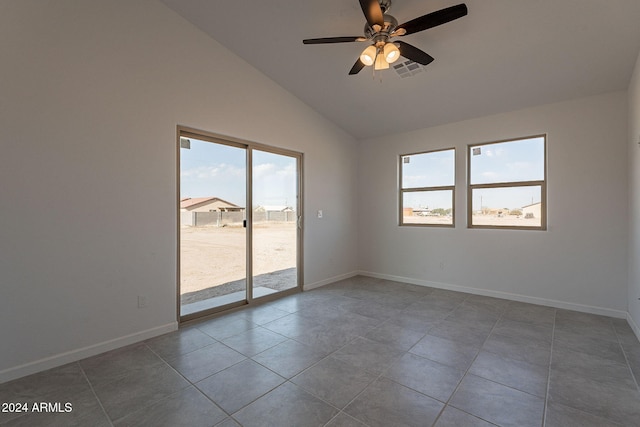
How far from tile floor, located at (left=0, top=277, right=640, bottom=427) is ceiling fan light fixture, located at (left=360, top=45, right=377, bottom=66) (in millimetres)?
2706

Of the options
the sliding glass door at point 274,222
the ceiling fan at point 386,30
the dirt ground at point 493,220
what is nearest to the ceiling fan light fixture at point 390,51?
the ceiling fan at point 386,30

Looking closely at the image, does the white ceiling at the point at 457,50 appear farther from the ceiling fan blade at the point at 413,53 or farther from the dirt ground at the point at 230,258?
the dirt ground at the point at 230,258

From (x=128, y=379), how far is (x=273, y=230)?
8.02ft

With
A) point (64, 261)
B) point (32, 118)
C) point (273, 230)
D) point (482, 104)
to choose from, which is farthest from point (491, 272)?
point (32, 118)

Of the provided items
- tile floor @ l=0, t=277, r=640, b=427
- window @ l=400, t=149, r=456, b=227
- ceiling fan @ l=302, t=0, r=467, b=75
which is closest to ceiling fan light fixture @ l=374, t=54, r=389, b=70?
ceiling fan @ l=302, t=0, r=467, b=75

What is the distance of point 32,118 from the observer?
2.32 meters

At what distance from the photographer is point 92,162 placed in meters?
2.61

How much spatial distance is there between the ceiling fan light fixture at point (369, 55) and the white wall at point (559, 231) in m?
2.51

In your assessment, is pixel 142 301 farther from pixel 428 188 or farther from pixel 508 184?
pixel 508 184

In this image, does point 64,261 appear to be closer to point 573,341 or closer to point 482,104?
point 573,341

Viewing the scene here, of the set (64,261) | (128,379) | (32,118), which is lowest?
(128,379)

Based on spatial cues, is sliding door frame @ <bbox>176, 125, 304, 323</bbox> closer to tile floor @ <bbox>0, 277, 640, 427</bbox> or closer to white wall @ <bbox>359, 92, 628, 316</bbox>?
tile floor @ <bbox>0, 277, 640, 427</bbox>

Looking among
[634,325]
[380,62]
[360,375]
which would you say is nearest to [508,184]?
[634,325]

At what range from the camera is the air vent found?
339 centimetres
